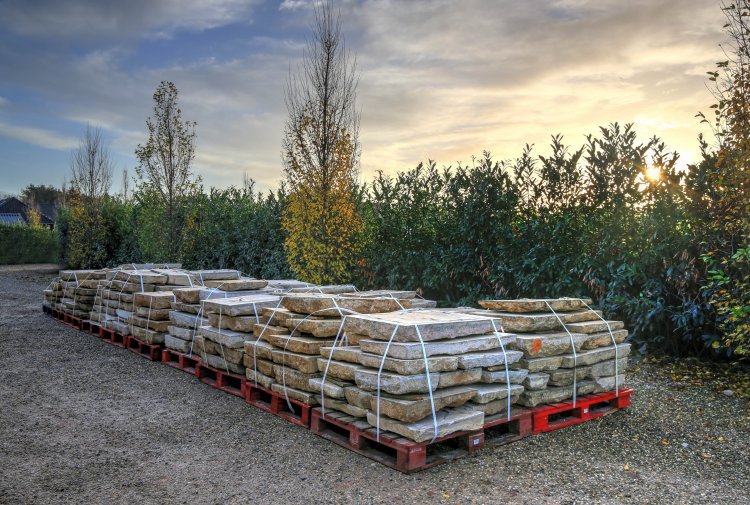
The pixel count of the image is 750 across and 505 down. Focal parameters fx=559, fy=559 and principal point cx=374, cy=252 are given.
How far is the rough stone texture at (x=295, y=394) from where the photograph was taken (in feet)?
18.6

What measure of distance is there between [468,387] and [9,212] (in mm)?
82352

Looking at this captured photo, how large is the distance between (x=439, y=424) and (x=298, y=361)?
69.9 inches

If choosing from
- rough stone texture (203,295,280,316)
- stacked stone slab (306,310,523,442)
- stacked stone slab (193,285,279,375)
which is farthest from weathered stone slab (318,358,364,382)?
rough stone texture (203,295,280,316)

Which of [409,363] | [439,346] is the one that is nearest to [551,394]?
[439,346]

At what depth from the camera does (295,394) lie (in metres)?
5.82

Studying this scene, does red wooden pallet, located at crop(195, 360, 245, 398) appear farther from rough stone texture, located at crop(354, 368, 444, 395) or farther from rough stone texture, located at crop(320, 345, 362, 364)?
rough stone texture, located at crop(354, 368, 444, 395)

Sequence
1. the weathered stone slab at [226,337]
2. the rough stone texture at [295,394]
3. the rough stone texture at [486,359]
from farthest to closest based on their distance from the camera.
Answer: the weathered stone slab at [226,337]
the rough stone texture at [295,394]
the rough stone texture at [486,359]

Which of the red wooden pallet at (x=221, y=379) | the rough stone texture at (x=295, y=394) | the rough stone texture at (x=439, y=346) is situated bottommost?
the red wooden pallet at (x=221, y=379)

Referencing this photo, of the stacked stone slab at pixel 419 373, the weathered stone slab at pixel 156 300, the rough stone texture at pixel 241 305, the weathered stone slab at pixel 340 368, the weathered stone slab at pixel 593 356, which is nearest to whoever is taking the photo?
the stacked stone slab at pixel 419 373

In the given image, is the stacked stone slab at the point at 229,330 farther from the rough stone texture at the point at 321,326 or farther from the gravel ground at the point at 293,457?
the rough stone texture at the point at 321,326

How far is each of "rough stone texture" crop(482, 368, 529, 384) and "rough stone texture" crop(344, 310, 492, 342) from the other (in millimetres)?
382

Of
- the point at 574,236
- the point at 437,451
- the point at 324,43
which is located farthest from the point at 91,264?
the point at 437,451

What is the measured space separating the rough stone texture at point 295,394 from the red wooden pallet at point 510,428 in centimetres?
174

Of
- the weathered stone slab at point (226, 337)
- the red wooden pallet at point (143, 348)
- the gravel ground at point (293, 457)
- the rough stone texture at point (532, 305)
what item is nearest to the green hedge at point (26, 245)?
the red wooden pallet at point (143, 348)
